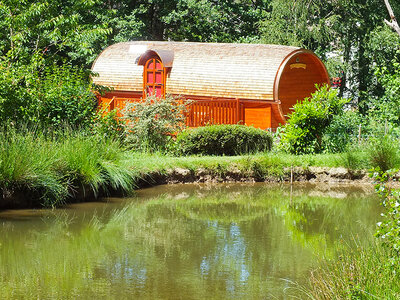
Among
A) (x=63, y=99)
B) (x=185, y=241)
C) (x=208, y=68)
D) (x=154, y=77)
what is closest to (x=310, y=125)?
(x=208, y=68)

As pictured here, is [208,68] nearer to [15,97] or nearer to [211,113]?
[211,113]

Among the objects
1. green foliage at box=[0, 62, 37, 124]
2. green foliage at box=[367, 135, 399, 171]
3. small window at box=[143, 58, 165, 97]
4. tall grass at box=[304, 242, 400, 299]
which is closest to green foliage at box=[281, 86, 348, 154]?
green foliage at box=[367, 135, 399, 171]

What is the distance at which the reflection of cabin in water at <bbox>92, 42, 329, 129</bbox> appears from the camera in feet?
63.4

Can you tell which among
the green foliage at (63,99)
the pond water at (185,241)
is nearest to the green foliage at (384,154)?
the pond water at (185,241)

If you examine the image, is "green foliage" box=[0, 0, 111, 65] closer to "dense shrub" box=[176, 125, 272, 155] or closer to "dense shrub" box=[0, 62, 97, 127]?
"dense shrub" box=[0, 62, 97, 127]

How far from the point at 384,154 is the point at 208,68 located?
7.17 m

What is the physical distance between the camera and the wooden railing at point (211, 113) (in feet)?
61.8

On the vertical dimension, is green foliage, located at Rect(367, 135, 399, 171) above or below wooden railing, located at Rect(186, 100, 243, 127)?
below

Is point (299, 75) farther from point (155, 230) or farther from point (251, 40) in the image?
point (155, 230)

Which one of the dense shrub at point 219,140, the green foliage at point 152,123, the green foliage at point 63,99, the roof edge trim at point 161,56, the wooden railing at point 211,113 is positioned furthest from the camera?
the roof edge trim at point 161,56

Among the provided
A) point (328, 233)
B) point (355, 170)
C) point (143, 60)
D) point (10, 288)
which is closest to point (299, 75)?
point (143, 60)

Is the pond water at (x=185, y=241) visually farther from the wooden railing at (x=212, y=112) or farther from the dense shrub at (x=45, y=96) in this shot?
the wooden railing at (x=212, y=112)

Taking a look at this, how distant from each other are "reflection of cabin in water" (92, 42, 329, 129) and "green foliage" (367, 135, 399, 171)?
477cm

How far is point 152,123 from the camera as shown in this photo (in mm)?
16641
